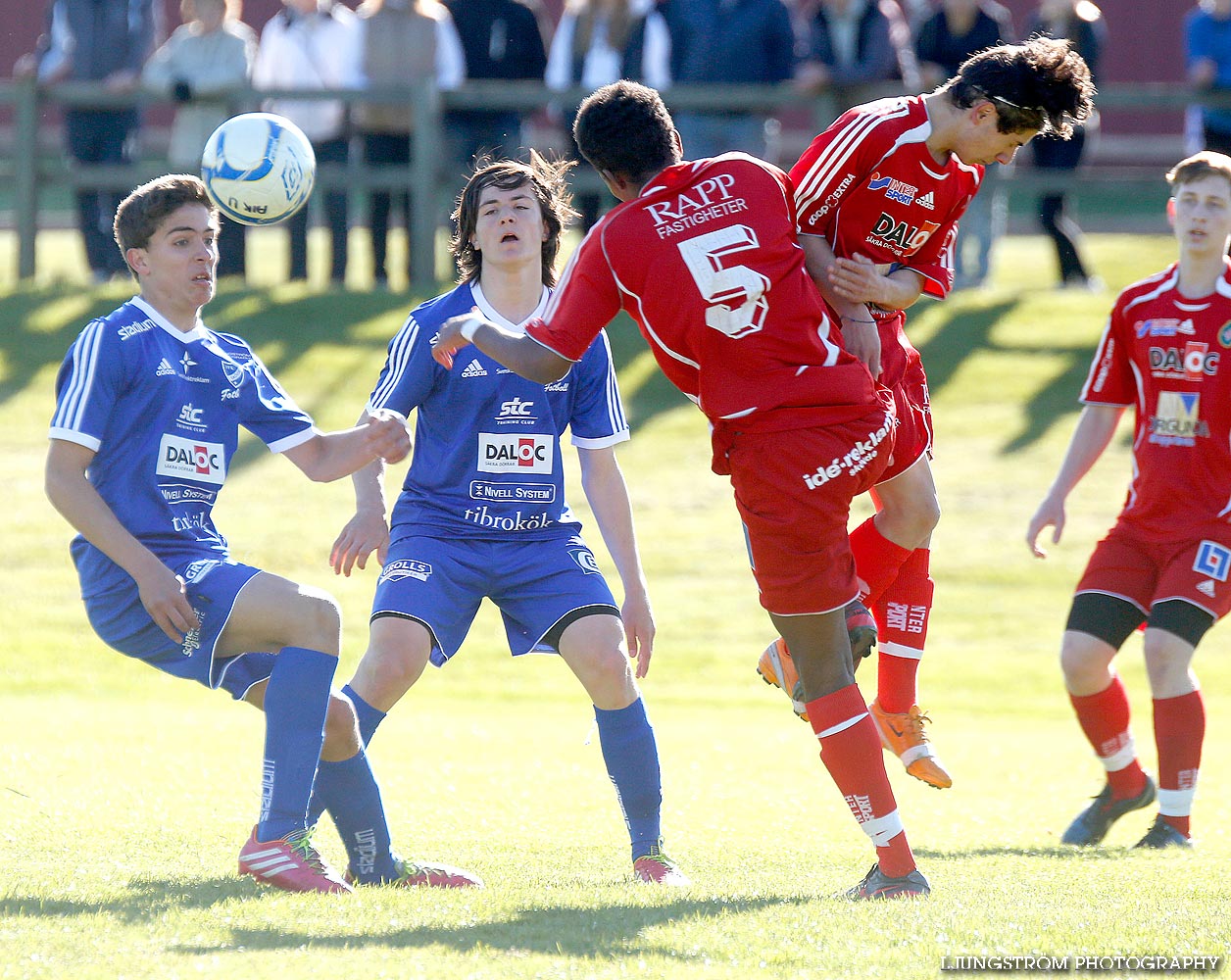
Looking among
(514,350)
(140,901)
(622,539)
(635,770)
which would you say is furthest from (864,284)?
(140,901)

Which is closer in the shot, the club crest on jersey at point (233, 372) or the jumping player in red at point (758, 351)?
the jumping player in red at point (758, 351)

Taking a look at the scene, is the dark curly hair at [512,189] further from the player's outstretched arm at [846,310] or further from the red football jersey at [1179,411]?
the red football jersey at [1179,411]

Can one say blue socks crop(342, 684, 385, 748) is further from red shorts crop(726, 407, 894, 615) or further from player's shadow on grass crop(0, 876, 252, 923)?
red shorts crop(726, 407, 894, 615)

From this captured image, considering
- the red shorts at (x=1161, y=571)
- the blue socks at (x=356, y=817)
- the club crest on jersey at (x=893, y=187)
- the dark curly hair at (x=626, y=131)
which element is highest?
the dark curly hair at (x=626, y=131)

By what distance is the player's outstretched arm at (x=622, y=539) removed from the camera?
16.7ft

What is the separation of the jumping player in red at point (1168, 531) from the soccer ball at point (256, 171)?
2.99m

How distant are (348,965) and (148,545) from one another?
5.23 ft

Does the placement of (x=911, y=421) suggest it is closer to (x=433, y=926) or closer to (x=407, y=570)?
(x=407, y=570)

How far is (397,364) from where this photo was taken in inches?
202

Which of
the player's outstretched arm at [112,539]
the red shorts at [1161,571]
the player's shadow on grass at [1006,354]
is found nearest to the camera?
the player's outstretched arm at [112,539]

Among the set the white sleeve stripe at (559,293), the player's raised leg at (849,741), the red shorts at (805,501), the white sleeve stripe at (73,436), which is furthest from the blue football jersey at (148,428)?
the player's raised leg at (849,741)

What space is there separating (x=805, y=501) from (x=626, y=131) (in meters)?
1.09

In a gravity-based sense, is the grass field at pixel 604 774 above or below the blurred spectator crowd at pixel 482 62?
below

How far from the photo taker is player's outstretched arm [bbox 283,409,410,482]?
15.8ft
